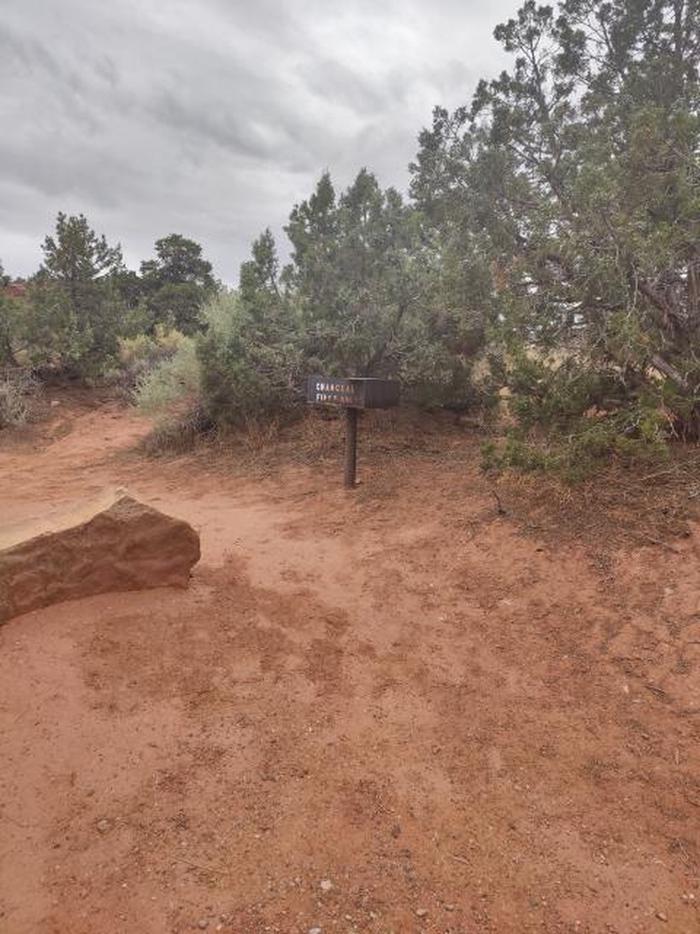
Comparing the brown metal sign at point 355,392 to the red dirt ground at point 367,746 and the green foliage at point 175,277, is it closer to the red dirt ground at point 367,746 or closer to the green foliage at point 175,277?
the red dirt ground at point 367,746

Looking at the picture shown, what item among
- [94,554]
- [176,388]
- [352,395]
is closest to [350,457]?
[352,395]

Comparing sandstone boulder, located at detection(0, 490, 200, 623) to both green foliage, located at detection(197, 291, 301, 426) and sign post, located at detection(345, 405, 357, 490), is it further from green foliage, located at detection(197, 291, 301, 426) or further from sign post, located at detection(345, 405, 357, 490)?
green foliage, located at detection(197, 291, 301, 426)

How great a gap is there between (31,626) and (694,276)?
654 centimetres

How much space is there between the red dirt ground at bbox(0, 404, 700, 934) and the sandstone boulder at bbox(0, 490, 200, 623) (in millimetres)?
144

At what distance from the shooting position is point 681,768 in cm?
310

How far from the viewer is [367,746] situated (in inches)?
128

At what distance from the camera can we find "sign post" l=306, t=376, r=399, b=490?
7254mm

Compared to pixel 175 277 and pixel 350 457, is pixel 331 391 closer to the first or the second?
pixel 350 457

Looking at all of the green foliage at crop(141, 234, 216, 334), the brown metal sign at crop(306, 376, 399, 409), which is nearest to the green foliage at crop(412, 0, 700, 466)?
the brown metal sign at crop(306, 376, 399, 409)

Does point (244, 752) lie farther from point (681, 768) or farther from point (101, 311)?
point (101, 311)

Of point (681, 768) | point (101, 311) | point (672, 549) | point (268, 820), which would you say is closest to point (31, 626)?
point (268, 820)

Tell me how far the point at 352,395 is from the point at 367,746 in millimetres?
4664

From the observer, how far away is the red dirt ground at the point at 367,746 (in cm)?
238

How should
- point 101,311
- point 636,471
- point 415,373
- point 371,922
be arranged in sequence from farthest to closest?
point 101,311, point 415,373, point 636,471, point 371,922
